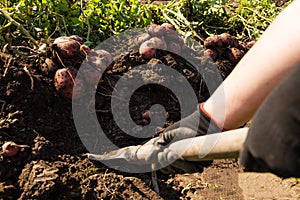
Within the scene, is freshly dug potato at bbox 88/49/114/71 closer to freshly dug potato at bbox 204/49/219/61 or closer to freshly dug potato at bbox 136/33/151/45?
freshly dug potato at bbox 136/33/151/45

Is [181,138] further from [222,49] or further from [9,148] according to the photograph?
[222,49]

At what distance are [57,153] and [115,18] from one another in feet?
3.59

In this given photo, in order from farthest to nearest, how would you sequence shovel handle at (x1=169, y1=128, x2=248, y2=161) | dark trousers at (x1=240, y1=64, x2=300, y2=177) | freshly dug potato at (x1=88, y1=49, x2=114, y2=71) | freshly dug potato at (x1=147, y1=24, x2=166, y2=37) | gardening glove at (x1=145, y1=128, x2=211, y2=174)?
freshly dug potato at (x1=147, y1=24, x2=166, y2=37)
freshly dug potato at (x1=88, y1=49, x2=114, y2=71)
gardening glove at (x1=145, y1=128, x2=211, y2=174)
shovel handle at (x1=169, y1=128, x2=248, y2=161)
dark trousers at (x1=240, y1=64, x2=300, y2=177)

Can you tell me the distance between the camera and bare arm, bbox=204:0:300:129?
53.6 inches

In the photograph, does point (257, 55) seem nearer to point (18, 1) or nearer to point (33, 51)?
point (33, 51)

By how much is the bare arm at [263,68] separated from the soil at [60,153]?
2.50 ft

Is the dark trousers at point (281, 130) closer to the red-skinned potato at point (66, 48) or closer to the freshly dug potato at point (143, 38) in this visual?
the red-skinned potato at point (66, 48)

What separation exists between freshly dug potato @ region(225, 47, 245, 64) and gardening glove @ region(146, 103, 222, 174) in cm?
105

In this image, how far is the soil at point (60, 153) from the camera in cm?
203

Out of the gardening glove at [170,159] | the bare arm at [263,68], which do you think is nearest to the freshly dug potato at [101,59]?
the gardening glove at [170,159]

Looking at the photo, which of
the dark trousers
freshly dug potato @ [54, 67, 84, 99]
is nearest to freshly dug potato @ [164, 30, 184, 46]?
freshly dug potato @ [54, 67, 84, 99]

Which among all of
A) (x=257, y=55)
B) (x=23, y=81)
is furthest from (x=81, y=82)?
(x=257, y=55)

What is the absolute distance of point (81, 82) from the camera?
225cm

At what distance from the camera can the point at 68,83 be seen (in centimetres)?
221
